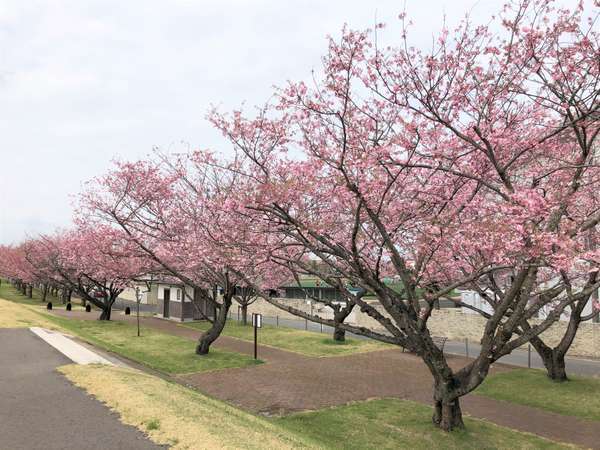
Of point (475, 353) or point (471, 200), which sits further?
point (475, 353)

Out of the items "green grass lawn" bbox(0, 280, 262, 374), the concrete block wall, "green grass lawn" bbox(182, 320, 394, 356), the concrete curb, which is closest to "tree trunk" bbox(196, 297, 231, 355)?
"green grass lawn" bbox(0, 280, 262, 374)

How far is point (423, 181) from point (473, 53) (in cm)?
361

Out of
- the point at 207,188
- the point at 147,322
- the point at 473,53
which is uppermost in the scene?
the point at 473,53

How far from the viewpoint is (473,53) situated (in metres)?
8.05

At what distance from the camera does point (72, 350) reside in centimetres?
1381

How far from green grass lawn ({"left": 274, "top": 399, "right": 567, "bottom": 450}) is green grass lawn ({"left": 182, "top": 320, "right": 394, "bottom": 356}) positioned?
32.9 feet

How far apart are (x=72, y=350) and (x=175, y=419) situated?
8.31m

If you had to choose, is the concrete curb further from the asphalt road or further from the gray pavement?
the gray pavement

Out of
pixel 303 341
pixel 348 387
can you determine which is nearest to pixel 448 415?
pixel 348 387

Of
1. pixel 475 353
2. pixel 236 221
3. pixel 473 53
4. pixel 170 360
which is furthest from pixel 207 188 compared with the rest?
pixel 475 353

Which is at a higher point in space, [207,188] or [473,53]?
[473,53]

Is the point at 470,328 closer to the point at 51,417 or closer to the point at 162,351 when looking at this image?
the point at 162,351

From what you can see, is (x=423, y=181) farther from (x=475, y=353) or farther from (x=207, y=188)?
(x=475, y=353)

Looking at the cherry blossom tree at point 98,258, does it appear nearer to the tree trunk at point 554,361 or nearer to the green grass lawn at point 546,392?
the green grass lawn at point 546,392
